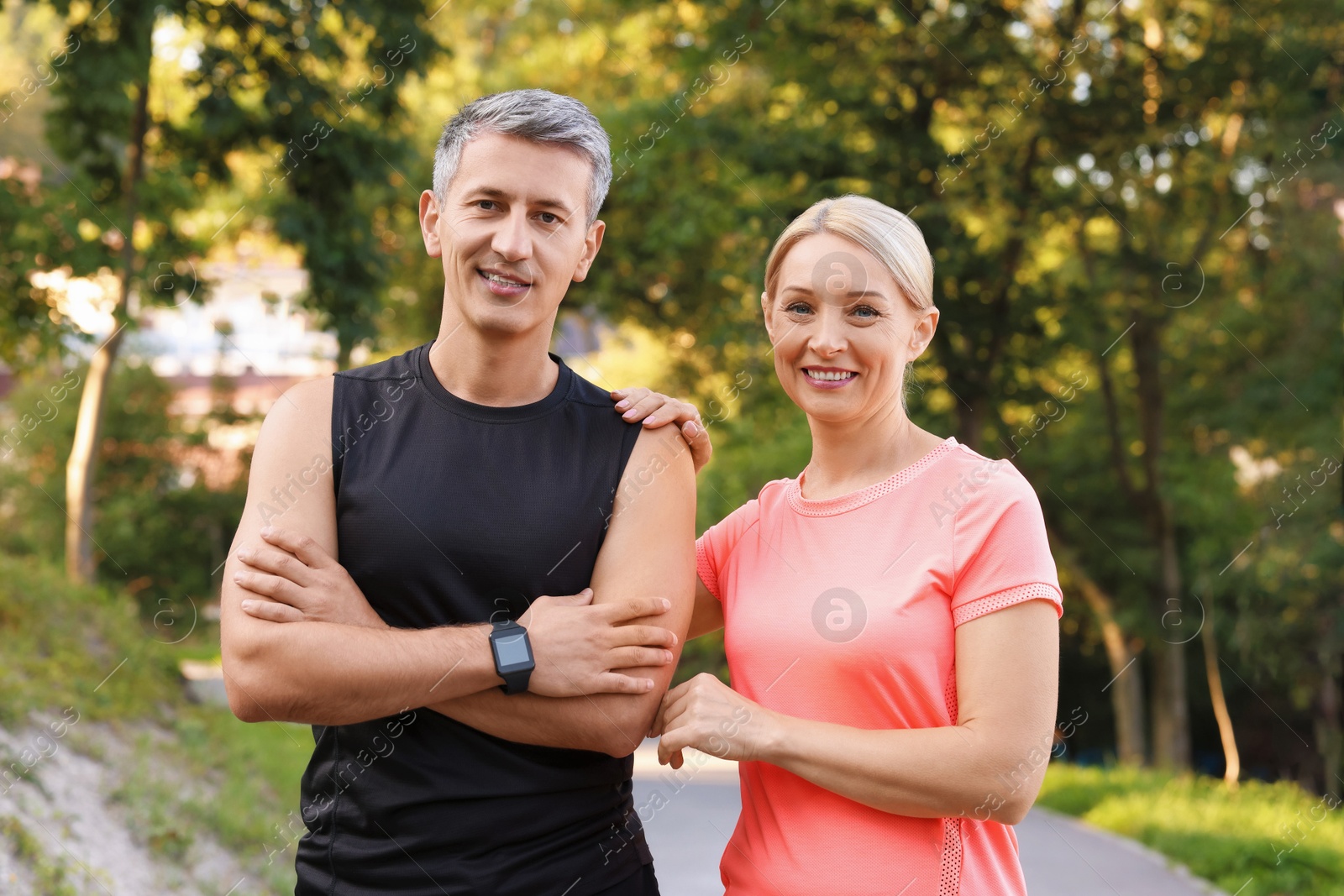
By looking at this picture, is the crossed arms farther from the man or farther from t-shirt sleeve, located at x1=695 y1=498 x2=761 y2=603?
t-shirt sleeve, located at x1=695 y1=498 x2=761 y2=603

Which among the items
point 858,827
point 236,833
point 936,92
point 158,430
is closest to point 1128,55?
point 936,92

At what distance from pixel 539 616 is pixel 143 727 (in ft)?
20.4

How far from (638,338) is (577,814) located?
15.8 m

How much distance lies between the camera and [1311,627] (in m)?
12.1

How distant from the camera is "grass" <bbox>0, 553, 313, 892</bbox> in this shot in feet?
20.2

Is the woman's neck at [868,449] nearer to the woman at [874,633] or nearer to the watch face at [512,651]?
the woman at [874,633]

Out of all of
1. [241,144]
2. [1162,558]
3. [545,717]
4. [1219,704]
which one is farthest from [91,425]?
[1162,558]

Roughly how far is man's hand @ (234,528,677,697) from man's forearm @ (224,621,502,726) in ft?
0.15

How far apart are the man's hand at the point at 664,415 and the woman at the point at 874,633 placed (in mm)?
256

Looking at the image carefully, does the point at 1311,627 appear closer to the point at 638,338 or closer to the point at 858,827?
the point at 638,338

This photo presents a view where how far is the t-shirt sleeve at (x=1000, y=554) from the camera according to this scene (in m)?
2.13

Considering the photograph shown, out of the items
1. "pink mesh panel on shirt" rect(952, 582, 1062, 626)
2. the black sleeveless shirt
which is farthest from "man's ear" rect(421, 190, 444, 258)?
"pink mesh panel on shirt" rect(952, 582, 1062, 626)

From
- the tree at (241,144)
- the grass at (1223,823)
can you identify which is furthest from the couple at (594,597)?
the tree at (241,144)

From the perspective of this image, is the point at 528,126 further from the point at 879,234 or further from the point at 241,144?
the point at 241,144
